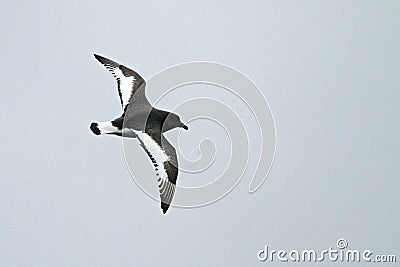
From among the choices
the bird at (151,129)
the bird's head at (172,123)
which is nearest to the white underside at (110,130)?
the bird at (151,129)

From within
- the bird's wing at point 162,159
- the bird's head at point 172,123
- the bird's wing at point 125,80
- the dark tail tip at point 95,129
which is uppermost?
the bird's wing at point 125,80

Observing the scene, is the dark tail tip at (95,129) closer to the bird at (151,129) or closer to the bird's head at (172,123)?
the bird at (151,129)

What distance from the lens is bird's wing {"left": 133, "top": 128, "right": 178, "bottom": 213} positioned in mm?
3121

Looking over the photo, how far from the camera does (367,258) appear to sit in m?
5.61

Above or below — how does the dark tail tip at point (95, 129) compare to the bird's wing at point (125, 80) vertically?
below

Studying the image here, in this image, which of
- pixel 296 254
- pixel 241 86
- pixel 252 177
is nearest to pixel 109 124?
pixel 241 86

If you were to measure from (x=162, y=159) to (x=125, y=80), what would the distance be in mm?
709

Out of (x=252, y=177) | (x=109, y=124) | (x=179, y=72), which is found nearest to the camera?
(x=109, y=124)

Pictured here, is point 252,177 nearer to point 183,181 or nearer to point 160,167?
point 183,181

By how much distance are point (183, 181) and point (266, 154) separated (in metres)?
1.31

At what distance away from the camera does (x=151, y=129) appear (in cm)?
331

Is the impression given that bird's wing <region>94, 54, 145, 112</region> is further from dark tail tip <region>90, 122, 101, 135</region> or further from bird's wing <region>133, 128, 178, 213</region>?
bird's wing <region>133, 128, 178, 213</region>

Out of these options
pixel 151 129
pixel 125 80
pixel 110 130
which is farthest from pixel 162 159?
pixel 125 80

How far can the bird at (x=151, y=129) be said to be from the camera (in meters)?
3.15
